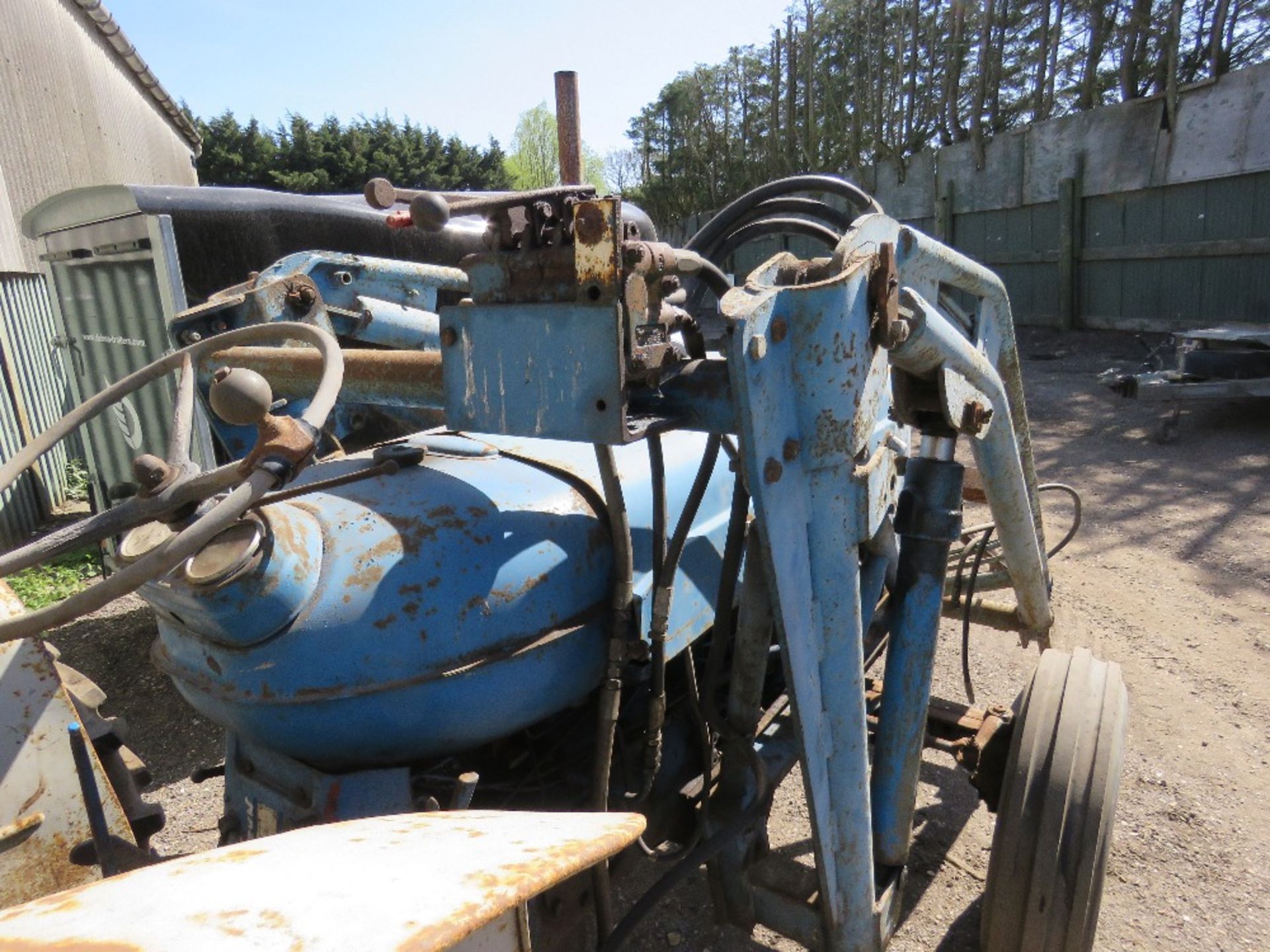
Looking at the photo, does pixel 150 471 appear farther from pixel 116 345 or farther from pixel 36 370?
pixel 36 370

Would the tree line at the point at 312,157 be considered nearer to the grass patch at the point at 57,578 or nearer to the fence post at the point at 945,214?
the fence post at the point at 945,214

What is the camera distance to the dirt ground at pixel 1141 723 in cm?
240

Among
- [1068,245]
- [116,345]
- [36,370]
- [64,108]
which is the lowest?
[36,370]

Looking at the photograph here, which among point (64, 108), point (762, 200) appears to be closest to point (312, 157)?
point (64, 108)

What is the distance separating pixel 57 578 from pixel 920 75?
51.1 feet

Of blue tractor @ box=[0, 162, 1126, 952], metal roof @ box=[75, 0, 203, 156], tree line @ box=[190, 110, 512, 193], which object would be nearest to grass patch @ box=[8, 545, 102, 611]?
blue tractor @ box=[0, 162, 1126, 952]

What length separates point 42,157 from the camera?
8438 mm

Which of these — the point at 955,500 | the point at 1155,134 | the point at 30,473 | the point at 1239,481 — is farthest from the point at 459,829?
the point at 1155,134

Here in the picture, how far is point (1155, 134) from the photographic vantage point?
10.4 metres

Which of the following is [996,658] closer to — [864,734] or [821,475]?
[864,734]

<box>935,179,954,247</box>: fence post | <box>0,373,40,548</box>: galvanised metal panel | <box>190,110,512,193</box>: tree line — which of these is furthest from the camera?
<box>190,110,512,193</box>: tree line

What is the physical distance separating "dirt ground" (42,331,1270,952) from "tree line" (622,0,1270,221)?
724 cm

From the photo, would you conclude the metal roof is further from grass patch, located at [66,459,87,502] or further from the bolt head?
the bolt head

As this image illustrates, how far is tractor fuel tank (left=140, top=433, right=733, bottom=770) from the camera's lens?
140 cm
